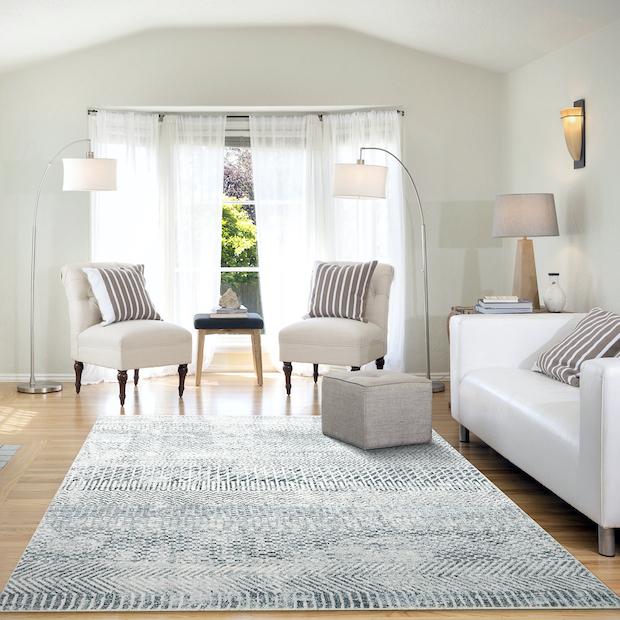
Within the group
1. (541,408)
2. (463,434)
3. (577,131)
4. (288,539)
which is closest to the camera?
(288,539)

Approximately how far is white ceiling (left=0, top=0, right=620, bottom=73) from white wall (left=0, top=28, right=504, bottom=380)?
16 cm

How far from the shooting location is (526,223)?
424 cm

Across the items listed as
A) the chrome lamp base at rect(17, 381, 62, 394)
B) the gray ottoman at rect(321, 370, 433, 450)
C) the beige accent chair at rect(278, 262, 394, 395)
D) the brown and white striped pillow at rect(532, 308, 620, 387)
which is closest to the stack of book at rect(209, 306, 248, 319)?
the beige accent chair at rect(278, 262, 394, 395)

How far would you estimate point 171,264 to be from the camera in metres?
5.71

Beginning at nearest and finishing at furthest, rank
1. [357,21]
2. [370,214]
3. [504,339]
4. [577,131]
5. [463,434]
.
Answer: [504,339] < [463,434] < [577,131] < [357,21] < [370,214]

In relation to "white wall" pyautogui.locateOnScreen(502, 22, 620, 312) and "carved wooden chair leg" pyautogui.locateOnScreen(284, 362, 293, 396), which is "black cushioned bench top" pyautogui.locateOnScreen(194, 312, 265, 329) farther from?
"white wall" pyautogui.locateOnScreen(502, 22, 620, 312)

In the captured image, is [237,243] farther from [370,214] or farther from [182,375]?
[182,375]

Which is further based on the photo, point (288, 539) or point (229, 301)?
point (229, 301)

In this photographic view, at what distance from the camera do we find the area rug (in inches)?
77.9

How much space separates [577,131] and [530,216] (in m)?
0.57

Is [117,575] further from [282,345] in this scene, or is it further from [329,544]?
[282,345]

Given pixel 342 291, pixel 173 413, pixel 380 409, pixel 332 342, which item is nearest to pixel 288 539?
pixel 380 409

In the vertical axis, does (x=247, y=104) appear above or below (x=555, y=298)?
above

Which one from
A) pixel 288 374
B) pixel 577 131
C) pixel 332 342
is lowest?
pixel 288 374
